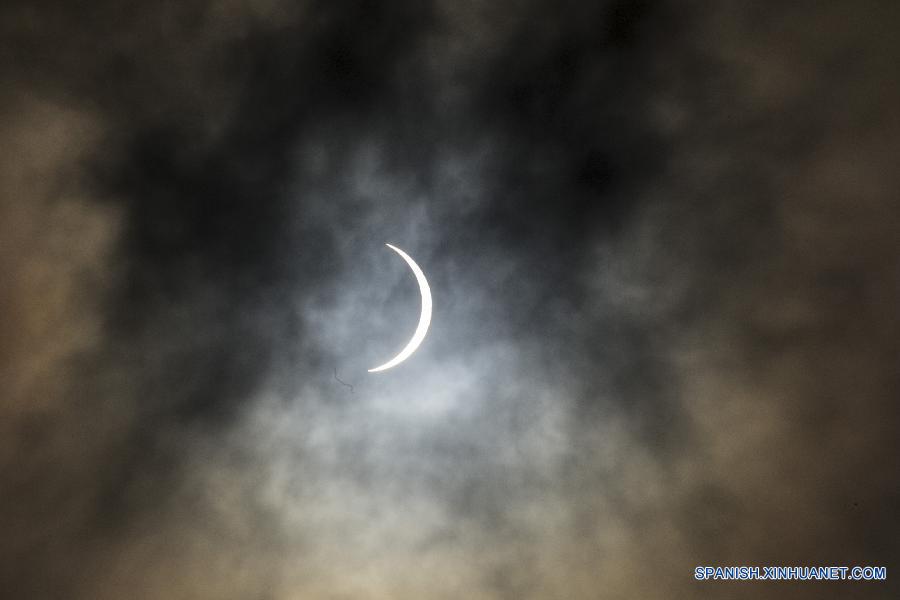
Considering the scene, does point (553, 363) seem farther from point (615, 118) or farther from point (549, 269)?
point (615, 118)

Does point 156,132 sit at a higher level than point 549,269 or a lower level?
higher

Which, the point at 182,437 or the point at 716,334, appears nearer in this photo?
the point at 716,334

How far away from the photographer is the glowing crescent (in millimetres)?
10156

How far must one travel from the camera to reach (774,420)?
9742 millimetres

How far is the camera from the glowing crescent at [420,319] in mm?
10156

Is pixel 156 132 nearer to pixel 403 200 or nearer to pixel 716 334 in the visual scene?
pixel 403 200

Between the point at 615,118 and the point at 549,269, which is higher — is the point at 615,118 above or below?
above

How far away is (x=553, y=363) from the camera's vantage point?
A: 416 inches

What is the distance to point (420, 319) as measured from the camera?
1029cm

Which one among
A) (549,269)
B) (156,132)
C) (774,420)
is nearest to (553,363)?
(549,269)

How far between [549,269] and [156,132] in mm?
6714

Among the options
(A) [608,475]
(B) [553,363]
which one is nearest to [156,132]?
(B) [553,363]

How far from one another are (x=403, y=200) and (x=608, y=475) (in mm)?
5526

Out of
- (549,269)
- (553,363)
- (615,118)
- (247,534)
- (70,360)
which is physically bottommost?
(247,534)
